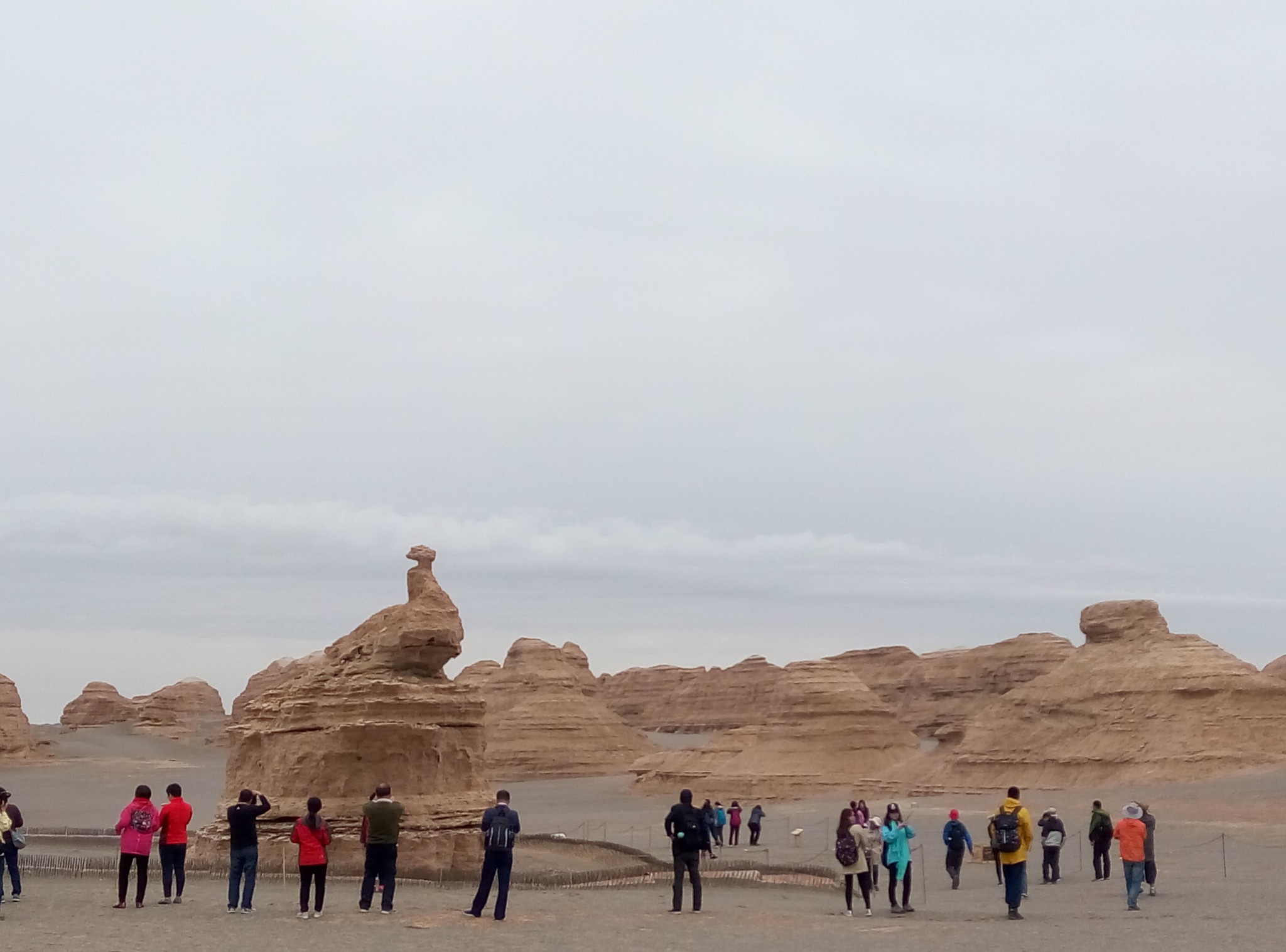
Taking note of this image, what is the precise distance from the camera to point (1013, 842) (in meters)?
15.7

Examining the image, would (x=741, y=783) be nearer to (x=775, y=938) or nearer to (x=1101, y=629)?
(x=1101, y=629)

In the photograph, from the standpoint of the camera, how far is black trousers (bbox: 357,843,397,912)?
14.1 m

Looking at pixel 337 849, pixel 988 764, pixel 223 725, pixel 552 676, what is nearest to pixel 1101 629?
pixel 988 764

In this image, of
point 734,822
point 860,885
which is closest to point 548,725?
point 734,822

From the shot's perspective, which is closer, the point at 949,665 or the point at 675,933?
the point at 675,933

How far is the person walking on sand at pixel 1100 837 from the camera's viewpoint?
2164 cm

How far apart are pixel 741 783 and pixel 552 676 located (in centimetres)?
2541

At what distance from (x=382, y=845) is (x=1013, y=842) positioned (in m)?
7.20

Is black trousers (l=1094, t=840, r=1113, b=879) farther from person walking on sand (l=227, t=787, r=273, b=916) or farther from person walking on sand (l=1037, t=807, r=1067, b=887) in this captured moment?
person walking on sand (l=227, t=787, r=273, b=916)

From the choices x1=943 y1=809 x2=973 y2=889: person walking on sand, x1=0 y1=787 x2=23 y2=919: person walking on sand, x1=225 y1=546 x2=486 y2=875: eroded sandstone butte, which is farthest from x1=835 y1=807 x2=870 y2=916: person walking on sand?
x1=0 y1=787 x2=23 y2=919: person walking on sand

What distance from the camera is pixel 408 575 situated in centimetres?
2395

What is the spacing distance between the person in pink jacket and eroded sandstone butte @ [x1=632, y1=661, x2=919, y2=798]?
146 feet

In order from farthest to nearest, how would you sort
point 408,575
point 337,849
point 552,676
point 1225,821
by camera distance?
1. point 552,676
2. point 1225,821
3. point 408,575
4. point 337,849

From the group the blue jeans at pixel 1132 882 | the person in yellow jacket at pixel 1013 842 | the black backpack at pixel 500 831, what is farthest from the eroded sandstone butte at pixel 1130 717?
the black backpack at pixel 500 831
